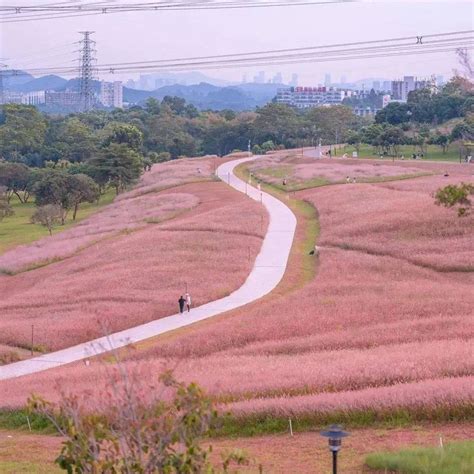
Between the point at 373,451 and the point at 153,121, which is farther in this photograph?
the point at 153,121

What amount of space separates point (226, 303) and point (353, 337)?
1101 centimetres

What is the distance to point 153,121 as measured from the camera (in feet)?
511

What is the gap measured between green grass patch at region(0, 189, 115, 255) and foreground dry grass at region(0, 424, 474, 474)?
2038 inches

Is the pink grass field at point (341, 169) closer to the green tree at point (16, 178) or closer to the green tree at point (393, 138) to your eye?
the green tree at point (393, 138)

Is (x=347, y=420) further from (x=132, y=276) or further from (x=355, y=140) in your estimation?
(x=355, y=140)

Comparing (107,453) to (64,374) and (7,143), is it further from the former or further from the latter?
(7,143)

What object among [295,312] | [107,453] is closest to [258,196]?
[295,312]

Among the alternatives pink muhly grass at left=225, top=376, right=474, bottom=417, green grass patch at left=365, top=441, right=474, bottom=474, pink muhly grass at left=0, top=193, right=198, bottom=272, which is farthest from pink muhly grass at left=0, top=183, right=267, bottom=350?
green grass patch at left=365, top=441, right=474, bottom=474

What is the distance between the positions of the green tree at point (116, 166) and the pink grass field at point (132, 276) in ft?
94.7

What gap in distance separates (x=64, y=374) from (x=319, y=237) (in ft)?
95.1

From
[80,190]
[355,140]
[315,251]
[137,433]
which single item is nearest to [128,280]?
[315,251]

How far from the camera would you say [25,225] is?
290 ft

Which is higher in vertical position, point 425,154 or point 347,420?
point 425,154

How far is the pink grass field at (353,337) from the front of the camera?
71.4ft
